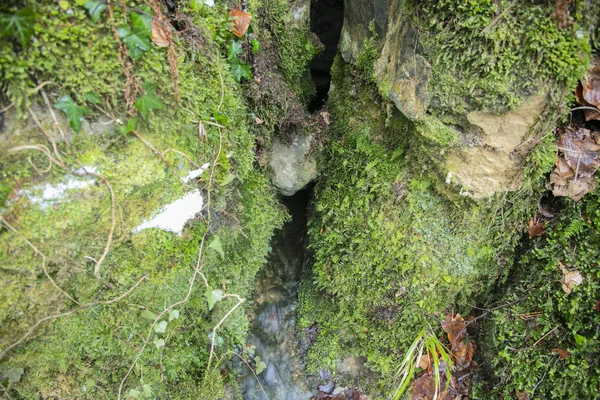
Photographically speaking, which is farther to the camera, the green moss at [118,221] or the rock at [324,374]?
the rock at [324,374]

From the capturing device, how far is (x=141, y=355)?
8.70ft

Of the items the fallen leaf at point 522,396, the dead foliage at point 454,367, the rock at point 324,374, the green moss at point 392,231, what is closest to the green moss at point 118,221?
the green moss at point 392,231

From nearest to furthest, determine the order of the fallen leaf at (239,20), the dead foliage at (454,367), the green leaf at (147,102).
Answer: the green leaf at (147,102) → the fallen leaf at (239,20) → the dead foliage at (454,367)

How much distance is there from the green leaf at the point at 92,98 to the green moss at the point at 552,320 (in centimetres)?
307

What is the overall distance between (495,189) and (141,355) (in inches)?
108

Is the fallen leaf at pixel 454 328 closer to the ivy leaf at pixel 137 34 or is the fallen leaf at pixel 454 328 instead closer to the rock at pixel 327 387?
the rock at pixel 327 387

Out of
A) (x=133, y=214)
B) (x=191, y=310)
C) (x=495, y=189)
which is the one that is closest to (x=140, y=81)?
(x=133, y=214)

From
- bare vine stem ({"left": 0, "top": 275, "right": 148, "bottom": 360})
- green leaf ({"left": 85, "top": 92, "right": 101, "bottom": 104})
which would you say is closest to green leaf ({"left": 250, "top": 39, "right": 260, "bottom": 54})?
green leaf ({"left": 85, "top": 92, "right": 101, "bottom": 104})

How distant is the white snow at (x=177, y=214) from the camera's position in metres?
2.37

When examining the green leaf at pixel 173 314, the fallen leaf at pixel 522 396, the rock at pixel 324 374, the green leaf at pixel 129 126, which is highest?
the green leaf at pixel 129 126

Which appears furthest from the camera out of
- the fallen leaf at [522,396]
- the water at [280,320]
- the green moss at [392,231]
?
the water at [280,320]

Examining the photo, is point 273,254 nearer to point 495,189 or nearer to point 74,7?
point 495,189

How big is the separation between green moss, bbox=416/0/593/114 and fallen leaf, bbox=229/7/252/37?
3.67ft

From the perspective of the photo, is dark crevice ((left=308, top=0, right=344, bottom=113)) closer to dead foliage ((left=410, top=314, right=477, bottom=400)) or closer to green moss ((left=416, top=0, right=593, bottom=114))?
green moss ((left=416, top=0, right=593, bottom=114))
